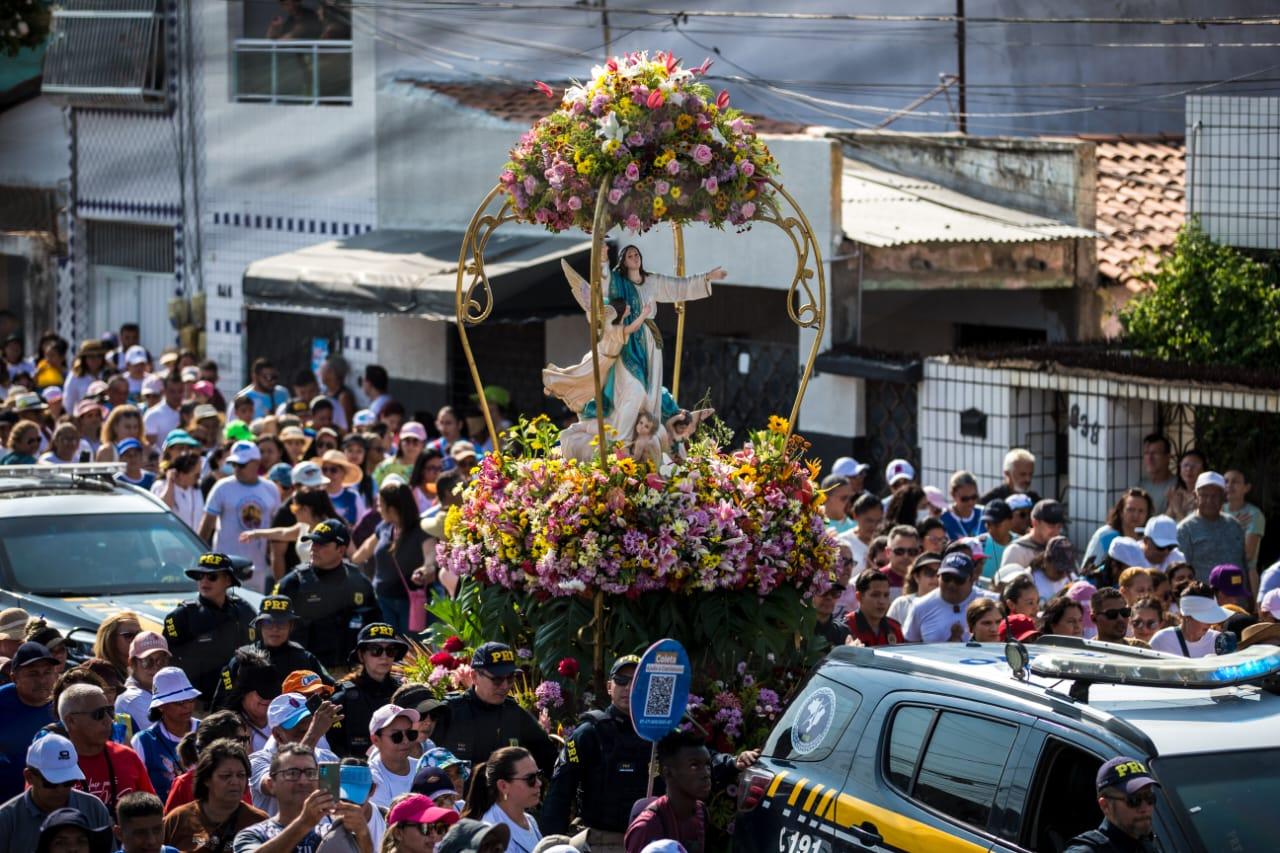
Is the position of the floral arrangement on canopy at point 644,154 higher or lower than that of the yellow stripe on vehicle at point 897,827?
higher

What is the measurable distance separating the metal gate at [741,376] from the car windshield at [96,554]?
18.1 ft

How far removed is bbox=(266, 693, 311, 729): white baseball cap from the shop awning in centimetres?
1078

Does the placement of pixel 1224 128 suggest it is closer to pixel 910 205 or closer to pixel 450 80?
pixel 910 205

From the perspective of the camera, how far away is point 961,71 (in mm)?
19953

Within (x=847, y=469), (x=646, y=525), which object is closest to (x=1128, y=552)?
(x=847, y=469)

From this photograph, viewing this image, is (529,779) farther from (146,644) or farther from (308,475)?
(308,475)

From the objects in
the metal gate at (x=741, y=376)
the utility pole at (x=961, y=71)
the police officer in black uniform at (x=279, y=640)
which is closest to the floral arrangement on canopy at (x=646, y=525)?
the police officer in black uniform at (x=279, y=640)

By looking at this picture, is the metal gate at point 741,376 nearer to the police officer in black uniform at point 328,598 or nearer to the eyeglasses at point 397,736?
the police officer in black uniform at point 328,598

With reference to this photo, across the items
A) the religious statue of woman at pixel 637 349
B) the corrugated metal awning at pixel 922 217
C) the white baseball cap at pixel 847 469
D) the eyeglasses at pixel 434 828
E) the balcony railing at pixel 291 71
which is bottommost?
the eyeglasses at pixel 434 828

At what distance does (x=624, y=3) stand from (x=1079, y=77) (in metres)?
4.82

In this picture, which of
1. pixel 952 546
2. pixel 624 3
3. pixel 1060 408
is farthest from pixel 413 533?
pixel 624 3

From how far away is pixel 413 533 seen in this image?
12914mm

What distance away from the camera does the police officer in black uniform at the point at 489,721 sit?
348 inches

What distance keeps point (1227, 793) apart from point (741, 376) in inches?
469
